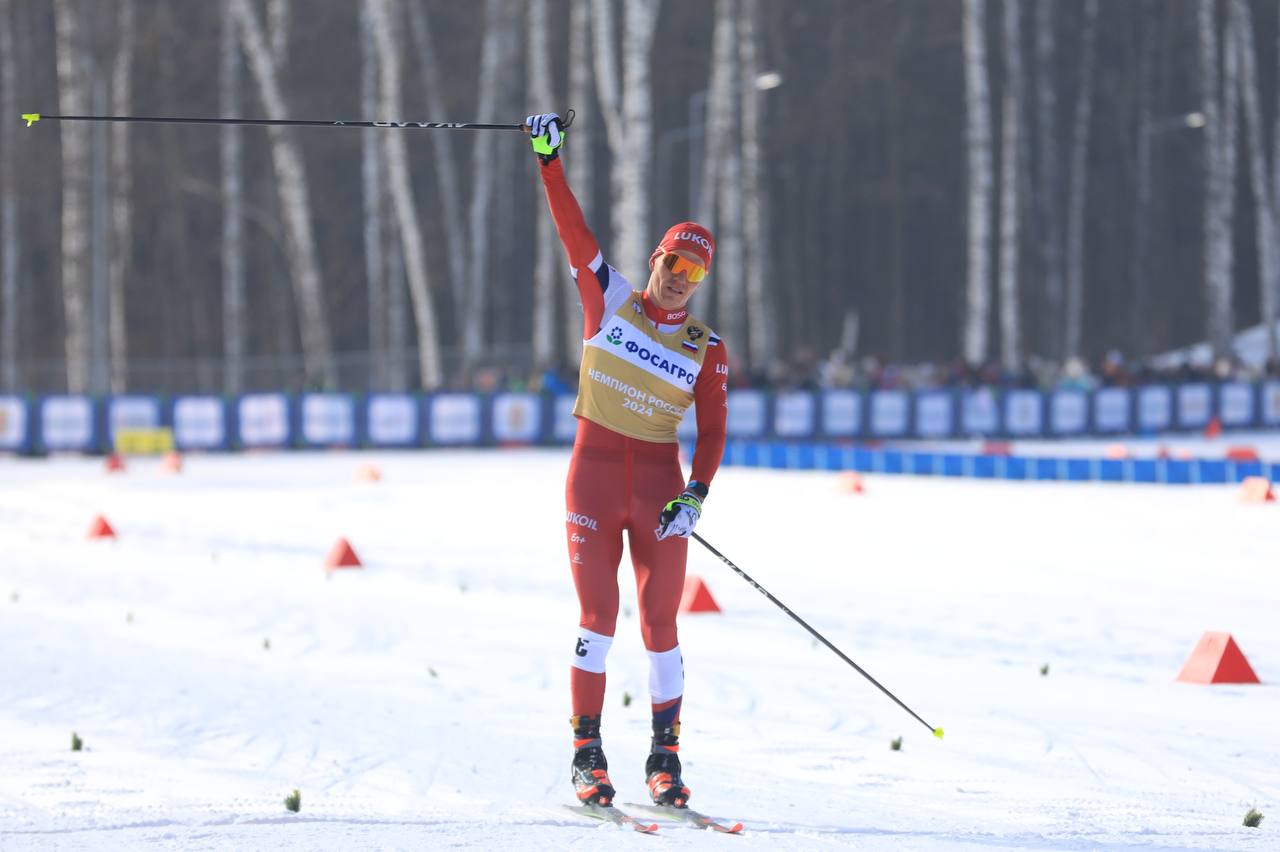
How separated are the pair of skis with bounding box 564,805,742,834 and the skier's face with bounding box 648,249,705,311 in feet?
5.97

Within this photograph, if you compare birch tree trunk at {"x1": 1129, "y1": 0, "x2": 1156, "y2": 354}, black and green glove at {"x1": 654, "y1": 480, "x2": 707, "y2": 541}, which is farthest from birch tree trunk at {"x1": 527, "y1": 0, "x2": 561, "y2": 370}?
black and green glove at {"x1": 654, "y1": 480, "x2": 707, "y2": 541}

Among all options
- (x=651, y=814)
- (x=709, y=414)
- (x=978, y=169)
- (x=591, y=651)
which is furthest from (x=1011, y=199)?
(x=651, y=814)

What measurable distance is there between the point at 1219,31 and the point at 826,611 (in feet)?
161

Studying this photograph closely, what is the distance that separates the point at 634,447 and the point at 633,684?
9.15ft

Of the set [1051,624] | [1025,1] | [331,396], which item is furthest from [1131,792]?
[1025,1]

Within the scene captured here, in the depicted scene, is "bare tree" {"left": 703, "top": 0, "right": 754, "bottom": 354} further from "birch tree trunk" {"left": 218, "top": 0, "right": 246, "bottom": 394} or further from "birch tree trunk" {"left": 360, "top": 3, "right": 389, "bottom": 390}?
"birch tree trunk" {"left": 218, "top": 0, "right": 246, "bottom": 394}

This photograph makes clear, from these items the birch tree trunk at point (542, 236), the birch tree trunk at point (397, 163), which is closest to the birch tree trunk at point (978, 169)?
the birch tree trunk at point (542, 236)

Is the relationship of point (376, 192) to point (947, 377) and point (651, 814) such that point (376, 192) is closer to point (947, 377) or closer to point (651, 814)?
point (947, 377)

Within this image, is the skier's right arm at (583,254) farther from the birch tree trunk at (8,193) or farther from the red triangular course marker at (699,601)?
the birch tree trunk at (8,193)

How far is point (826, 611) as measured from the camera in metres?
11.1

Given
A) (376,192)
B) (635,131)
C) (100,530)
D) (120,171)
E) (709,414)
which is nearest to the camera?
(709,414)

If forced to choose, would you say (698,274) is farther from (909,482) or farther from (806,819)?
(909,482)

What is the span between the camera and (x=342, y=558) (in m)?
13.2

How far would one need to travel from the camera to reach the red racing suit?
6371mm
